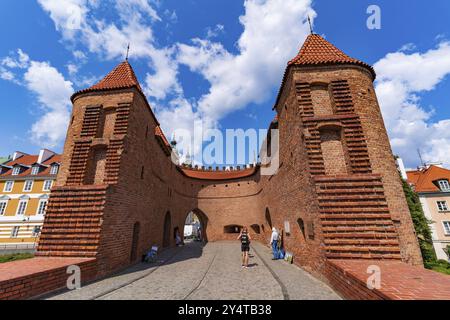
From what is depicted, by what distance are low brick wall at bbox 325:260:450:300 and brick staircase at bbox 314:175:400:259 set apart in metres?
0.31

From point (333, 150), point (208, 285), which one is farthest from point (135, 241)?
point (333, 150)

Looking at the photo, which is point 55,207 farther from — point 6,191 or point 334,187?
point 6,191

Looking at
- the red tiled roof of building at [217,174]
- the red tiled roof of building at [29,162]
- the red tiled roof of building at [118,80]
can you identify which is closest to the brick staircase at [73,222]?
the red tiled roof of building at [118,80]

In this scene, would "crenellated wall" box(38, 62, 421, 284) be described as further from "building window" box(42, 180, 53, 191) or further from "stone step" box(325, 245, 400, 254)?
"building window" box(42, 180, 53, 191)

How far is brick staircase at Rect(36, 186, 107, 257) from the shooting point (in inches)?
272

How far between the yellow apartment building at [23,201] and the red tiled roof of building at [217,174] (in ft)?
51.1

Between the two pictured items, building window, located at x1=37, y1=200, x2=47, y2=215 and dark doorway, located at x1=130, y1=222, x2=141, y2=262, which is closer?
dark doorway, located at x1=130, y1=222, x2=141, y2=262

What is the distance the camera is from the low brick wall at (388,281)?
3242 mm

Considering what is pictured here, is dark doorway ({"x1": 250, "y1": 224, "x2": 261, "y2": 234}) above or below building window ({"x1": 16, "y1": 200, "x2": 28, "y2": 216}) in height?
below

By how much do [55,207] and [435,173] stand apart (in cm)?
3557

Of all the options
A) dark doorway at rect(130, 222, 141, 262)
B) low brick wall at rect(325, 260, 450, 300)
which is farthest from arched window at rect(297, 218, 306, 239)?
dark doorway at rect(130, 222, 141, 262)

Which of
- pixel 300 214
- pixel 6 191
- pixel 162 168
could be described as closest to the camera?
pixel 300 214

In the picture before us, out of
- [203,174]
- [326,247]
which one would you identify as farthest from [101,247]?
[203,174]

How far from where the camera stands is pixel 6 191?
24.0 metres
